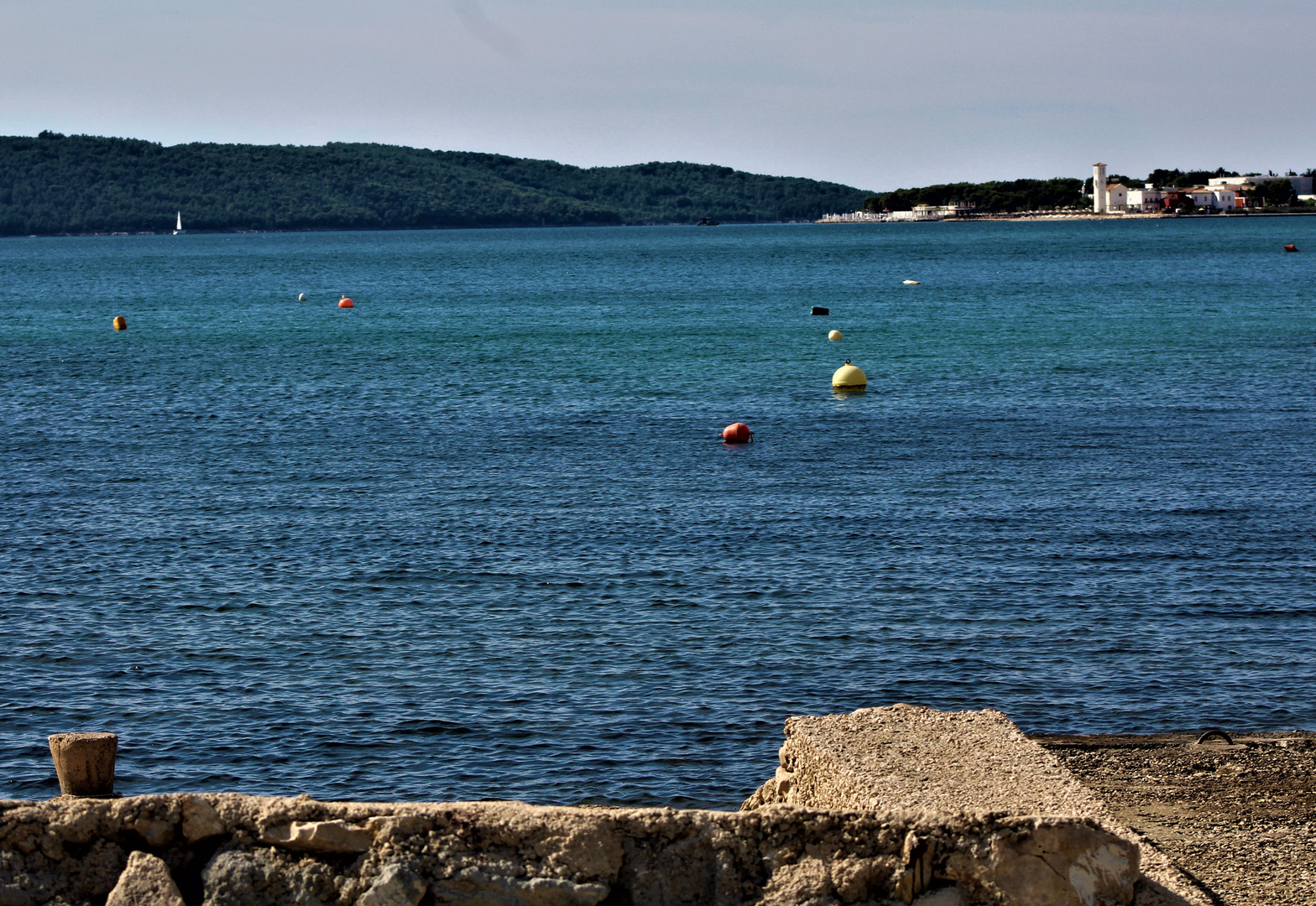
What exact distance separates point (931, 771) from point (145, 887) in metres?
5.86

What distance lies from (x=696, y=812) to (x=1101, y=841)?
163 cm

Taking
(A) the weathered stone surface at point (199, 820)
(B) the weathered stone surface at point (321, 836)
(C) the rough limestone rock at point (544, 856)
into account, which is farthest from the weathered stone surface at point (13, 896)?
(B) the weathered stone surface at point (321, 836)

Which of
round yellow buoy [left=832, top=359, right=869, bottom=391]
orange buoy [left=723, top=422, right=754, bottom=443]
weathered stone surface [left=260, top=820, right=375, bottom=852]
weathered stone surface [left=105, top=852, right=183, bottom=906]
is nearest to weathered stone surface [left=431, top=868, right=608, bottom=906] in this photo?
weathered stone surface [left=260, top=820, right=375, bottom=852]

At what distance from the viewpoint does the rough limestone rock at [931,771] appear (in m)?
9.42

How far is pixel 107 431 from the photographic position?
137 feet

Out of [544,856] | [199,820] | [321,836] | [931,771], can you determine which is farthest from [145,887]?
[931,771]

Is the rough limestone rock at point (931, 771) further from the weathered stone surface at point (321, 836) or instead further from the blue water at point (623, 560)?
the blue water at point (623, 560)

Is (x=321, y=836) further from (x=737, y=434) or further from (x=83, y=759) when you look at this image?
(x=737, y=434)

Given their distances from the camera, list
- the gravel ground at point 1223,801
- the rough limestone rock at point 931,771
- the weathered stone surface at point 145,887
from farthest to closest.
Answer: the gravel ground at point 1223,801
the rough limestone rock at point 931,771
the weathered stone surface at point 145,887

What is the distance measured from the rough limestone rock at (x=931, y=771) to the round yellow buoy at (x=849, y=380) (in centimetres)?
3725

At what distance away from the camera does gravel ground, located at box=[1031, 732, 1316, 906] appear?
10742 millimetres

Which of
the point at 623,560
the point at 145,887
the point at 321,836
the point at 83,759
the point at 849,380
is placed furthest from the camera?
the point at 849,380

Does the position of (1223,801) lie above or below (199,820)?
below

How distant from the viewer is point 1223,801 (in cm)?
1284
